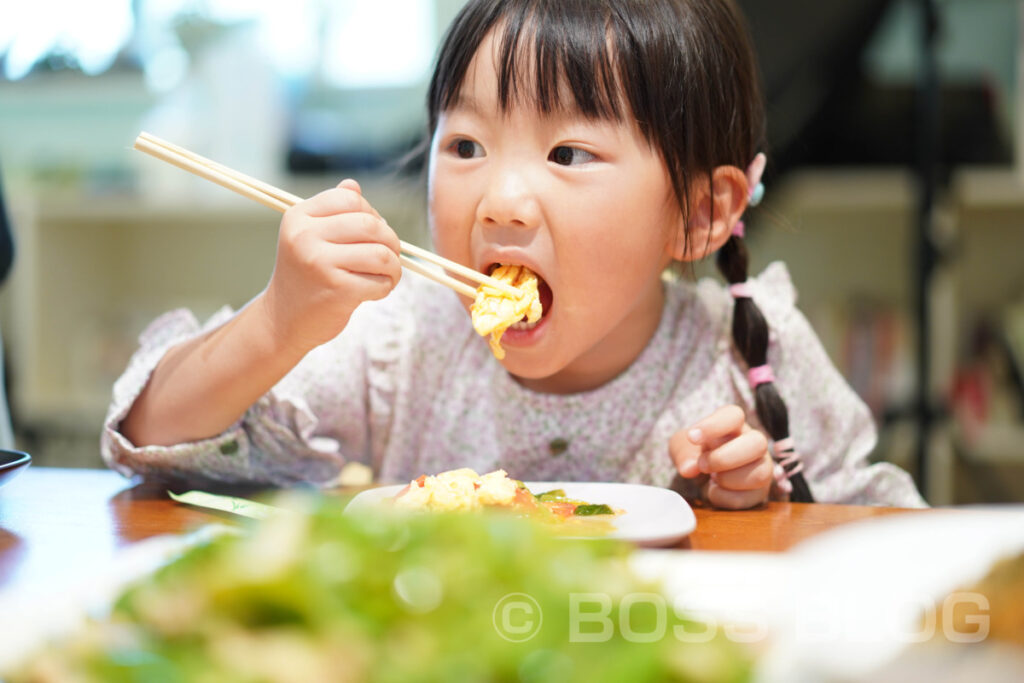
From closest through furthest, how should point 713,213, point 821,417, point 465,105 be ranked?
point 465,105
point 713,213
point 821,417

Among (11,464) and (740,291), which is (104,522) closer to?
(11,464)

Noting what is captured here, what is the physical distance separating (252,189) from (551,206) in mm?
288

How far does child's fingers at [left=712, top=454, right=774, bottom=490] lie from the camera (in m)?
0.89

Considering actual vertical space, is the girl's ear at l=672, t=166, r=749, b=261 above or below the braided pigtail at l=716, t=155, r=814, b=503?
above

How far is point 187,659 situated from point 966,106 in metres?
2.42

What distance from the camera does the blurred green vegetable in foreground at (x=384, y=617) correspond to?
317 mm

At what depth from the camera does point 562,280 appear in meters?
0.95

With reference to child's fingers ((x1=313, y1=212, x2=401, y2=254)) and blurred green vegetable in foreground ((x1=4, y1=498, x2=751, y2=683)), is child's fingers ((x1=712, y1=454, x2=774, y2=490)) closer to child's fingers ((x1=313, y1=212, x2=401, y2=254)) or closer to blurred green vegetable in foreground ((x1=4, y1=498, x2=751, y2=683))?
child's fingers ((x1=313, y1=212, x2=401, y2=254))

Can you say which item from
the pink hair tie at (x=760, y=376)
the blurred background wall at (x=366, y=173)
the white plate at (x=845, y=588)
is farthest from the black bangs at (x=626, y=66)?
the blurred background wall at (x=366, y=173)

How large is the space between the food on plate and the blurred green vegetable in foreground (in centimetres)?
32

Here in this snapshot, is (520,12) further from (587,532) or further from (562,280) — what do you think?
(587,532)

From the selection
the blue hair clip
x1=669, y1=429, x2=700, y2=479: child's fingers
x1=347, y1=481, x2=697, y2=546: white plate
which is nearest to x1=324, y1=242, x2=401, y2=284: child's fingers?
x1=347, y1=481, x2=697, y2=546: white plate

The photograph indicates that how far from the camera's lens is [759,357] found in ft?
3.64

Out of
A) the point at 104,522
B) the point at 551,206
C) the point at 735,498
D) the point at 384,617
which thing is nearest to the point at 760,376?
the point at 735,498
